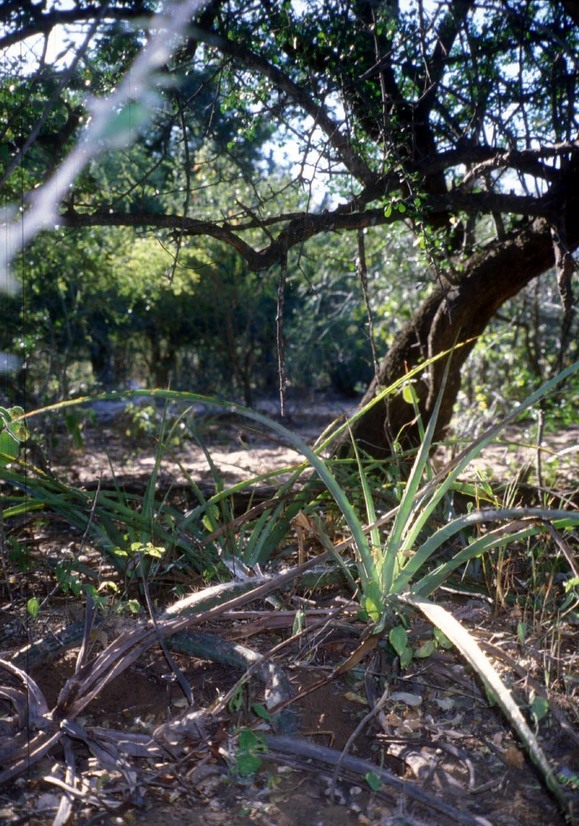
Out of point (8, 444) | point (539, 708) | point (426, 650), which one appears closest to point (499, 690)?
point (539, 708)

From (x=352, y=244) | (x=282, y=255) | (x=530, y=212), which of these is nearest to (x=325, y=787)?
(x=282, y=255)

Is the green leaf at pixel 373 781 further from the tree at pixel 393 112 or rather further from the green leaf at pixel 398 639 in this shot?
the tree at pixel 393 112

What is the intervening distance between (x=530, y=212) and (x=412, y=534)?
2253mm

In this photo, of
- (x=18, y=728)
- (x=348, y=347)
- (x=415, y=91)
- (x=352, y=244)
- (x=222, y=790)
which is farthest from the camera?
(x=348, y=347)

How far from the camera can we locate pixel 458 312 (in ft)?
14.8

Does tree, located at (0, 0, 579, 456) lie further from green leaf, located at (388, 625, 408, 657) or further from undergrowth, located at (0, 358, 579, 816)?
green leaf, located at (388, 625, 408, 657)

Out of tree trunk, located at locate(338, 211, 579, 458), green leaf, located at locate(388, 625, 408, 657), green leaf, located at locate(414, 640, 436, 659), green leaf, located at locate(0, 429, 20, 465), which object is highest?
tree trunk, located at locate(338, 211, 579, 458)

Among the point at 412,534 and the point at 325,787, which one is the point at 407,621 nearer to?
the point at 412,534

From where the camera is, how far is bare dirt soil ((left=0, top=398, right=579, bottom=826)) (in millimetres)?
1872

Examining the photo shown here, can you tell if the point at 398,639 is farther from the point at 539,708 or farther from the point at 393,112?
the point at 393,112

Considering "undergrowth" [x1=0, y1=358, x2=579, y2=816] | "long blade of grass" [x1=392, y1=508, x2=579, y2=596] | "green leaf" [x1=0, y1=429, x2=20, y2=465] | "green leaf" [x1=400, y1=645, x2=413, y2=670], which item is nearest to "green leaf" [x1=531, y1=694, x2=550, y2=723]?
"undergrowth" [x1=0, y1=358, x2=579, y2=816]

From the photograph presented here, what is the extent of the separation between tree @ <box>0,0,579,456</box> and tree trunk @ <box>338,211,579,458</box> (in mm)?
11

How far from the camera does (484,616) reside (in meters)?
2.79

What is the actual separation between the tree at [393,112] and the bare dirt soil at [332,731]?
4.46 ft
